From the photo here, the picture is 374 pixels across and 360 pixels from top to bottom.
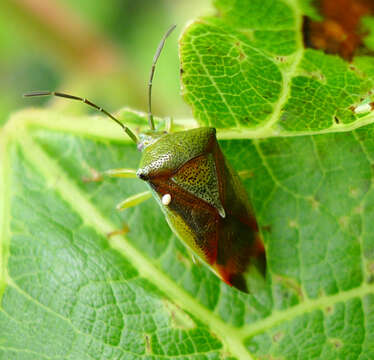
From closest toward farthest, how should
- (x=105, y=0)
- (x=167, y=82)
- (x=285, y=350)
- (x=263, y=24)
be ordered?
1. (x=263, y=24)
2. (x=285, y=350)
3. (x=167, y=82)
4. (x=105, y=0)

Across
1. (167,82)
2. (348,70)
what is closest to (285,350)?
(348,70)

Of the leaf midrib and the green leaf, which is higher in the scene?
the green leaf

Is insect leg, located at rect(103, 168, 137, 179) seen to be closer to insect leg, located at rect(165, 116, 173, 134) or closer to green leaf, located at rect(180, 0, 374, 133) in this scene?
insect leg, located at rect(165, 116, 173, 134)

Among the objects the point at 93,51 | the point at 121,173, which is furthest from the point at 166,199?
the point at 93,51

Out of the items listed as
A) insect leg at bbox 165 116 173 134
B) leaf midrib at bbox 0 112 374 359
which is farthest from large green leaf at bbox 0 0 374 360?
insect leg at bbox 165 116 173 134

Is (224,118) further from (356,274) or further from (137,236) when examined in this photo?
(356,274)

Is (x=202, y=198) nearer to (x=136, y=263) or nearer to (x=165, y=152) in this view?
(x=165, y=152)
